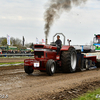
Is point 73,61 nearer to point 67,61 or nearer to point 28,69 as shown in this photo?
point 67,61

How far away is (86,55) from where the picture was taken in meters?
12.6

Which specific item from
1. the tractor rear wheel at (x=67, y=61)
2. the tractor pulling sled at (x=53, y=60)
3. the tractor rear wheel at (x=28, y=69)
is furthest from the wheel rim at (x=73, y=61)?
the tractor rear wheel at (x=28, y=69)

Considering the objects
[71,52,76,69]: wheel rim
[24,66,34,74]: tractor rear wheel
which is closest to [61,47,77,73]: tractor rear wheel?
[71,52,76,69]: wheel rim

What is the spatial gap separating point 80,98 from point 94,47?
1036cm

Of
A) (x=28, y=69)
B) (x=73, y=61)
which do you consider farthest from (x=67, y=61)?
(x=28, y=69)

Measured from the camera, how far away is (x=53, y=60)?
9.16 meters

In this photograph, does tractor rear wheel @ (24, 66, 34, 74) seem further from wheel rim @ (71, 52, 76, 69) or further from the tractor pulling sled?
wheel rim @ (71, 52, 76, 69)

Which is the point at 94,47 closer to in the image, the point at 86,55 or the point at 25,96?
the point at 86,55

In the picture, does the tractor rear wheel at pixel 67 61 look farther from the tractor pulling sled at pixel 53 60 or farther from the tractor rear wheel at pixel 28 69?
the tractor rear wheel at pixel 28 69

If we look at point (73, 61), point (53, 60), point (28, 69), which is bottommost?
point (28, 69)

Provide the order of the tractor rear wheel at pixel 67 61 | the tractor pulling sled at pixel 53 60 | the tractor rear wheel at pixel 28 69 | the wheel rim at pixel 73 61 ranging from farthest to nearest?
the wheel rim at pixel 73 61
the tractor rear wheel at pixel 67 61
the tractor rear wheel at pixel 28 69
the tractor pulling sled at pixel 53 60

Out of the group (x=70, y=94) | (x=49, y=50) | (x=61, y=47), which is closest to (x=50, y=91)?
(x=70, y=94)

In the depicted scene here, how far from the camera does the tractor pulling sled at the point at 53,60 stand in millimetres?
8931

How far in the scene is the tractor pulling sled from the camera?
8.93 m
